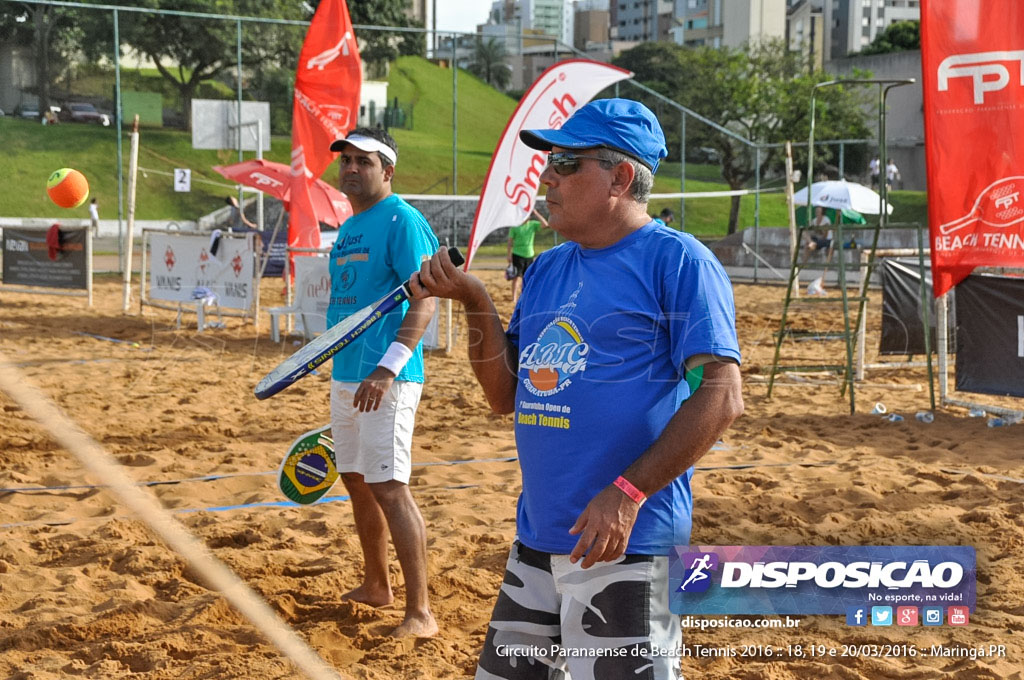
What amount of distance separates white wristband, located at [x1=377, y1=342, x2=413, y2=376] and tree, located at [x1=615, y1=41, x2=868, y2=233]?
37.7 metres

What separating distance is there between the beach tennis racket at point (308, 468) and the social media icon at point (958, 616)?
2557 millimetres

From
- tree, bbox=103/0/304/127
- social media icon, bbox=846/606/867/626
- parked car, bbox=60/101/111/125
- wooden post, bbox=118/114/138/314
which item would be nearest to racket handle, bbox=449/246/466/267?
social media icon, bbox=846/606/867/626

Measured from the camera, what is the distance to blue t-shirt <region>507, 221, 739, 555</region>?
221cm

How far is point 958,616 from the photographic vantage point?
3.92 metres

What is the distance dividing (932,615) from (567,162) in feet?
8.65

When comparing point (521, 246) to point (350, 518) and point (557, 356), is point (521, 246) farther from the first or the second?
point (557, 356)

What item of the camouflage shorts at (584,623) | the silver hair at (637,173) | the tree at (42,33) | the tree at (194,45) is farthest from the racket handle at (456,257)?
the tree at (42,33)

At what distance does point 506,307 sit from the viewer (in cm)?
1565

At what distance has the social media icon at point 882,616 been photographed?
3807mm

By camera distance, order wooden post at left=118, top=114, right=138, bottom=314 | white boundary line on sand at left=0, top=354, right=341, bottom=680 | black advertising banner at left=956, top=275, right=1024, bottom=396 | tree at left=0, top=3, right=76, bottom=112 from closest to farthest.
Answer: white boundary line on sand at left=0, top=354, right=341, bottom=680 → black advertising banner at left=956, top=275, right=1024, bottom=396 → wooden post at left=118, top=114, right=138, bottom=314 → tree at left=0, top=3, right=76, bottom=112

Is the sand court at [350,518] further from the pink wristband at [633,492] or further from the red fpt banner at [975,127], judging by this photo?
the pink wristband at [633,492]

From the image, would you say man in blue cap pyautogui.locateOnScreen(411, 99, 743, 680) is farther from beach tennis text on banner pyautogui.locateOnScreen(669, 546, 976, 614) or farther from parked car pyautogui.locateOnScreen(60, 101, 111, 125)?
parked car pyautogui.locateOnScreen(60, 101, 111, 125)

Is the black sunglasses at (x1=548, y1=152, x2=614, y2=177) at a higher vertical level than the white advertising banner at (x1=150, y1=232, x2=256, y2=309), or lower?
higher

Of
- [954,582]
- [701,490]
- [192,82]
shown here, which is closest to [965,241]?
[701,490]
